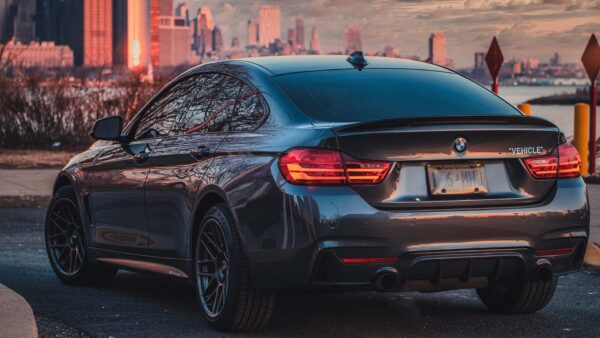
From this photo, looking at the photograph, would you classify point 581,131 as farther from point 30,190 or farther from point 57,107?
point 57,107

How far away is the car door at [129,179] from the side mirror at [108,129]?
0.08 m

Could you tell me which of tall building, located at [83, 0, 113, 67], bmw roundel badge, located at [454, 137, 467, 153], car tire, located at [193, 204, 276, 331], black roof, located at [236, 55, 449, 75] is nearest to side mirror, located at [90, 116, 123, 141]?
black roof, located at [236, 55, 449, 75]

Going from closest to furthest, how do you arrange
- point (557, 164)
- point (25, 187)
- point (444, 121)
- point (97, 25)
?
point (444, 121) < point (557, 164) < point (25, 187) < point (97, 25)

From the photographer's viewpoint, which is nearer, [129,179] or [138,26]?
[129,179]

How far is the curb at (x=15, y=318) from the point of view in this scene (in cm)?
676

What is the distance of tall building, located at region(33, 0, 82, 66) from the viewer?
436 feet

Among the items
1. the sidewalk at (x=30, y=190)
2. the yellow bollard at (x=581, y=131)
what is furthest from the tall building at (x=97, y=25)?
the yellow bollard at (x=581, y=131)

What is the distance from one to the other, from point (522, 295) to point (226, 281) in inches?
73.9

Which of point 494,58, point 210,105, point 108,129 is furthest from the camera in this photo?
point 494,58

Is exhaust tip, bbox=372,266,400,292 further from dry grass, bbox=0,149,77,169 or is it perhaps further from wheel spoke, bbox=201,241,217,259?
dry grass, bbox=0,149,77,169

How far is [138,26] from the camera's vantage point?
170 metres

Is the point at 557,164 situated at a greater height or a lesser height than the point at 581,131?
greater

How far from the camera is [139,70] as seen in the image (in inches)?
1091

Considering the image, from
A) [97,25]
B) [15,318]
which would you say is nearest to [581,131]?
[15,318]
